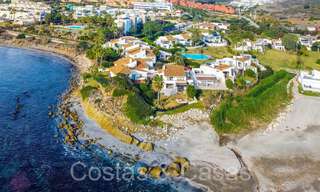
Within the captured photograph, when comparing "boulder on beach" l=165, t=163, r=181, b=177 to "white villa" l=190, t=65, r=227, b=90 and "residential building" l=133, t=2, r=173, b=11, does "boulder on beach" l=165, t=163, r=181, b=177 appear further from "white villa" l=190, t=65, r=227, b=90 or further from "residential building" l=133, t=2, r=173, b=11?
"residential building" l=133, t=2, r=173, b=11

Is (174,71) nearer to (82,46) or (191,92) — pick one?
(191,92)

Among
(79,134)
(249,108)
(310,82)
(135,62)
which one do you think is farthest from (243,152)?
(135,62)

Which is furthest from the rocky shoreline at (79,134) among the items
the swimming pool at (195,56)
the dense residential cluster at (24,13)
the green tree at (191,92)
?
the dense residential cluster at (24,13)

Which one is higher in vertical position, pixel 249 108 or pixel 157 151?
pixel 249 108

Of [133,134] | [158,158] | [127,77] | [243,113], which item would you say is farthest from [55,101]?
[243,113]

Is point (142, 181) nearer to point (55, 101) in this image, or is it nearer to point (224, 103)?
point (224, 103)

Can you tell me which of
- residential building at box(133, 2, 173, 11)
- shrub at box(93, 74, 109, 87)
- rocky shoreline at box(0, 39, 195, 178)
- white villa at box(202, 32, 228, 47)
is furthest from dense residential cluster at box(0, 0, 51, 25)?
shrub at box(93, 74, 109, 87)

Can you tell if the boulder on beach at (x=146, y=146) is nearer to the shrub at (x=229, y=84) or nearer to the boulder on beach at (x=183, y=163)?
the boulder on beach at (x=183, y=163)
